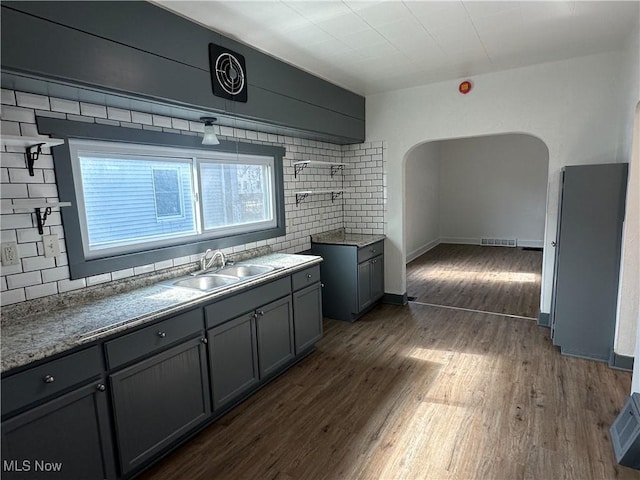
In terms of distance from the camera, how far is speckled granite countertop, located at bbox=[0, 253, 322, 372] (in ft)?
4.76

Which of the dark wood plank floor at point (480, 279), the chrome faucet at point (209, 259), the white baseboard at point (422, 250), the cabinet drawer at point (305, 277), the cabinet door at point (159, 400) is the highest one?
the chrome faucet at point (209, 259)

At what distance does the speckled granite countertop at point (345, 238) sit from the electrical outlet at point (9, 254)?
2.64 m

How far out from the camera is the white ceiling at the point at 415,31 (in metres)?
2.18

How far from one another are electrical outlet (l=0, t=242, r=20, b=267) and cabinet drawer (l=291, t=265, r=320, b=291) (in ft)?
5.54

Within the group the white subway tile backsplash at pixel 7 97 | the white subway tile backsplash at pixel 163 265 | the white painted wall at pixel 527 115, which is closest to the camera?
the white subway tile backsplash at pixel 7 97

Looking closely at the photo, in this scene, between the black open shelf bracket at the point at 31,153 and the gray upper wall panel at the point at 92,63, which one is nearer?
the gray upper wall panel at the point at 92,63

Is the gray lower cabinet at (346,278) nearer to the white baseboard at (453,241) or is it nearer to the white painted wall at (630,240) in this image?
the white painted wall at (630,240)

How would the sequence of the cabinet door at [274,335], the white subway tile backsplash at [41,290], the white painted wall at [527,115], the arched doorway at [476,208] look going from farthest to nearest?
1. the arched doorway at [476,208]
2. the white painted wall at [527,115]
3. the cabinet door at [274,335]
4. the white subway tile backsplash at [41,290]

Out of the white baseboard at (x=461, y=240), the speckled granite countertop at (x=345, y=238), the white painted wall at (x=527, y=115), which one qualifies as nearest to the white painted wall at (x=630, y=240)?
the white painted wall at (x=527, y=115)

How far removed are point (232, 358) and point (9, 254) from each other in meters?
1.30

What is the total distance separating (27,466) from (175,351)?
71cm

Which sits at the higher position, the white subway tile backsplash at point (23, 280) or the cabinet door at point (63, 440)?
the white subway tile backsplash at point (23, 280)

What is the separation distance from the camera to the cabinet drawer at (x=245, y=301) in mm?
2191

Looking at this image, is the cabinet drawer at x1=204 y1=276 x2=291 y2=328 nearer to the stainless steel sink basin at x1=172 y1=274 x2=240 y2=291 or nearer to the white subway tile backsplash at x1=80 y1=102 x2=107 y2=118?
the stainless steel sink basin at x1=172 y1=274 x2=240 y2=291
